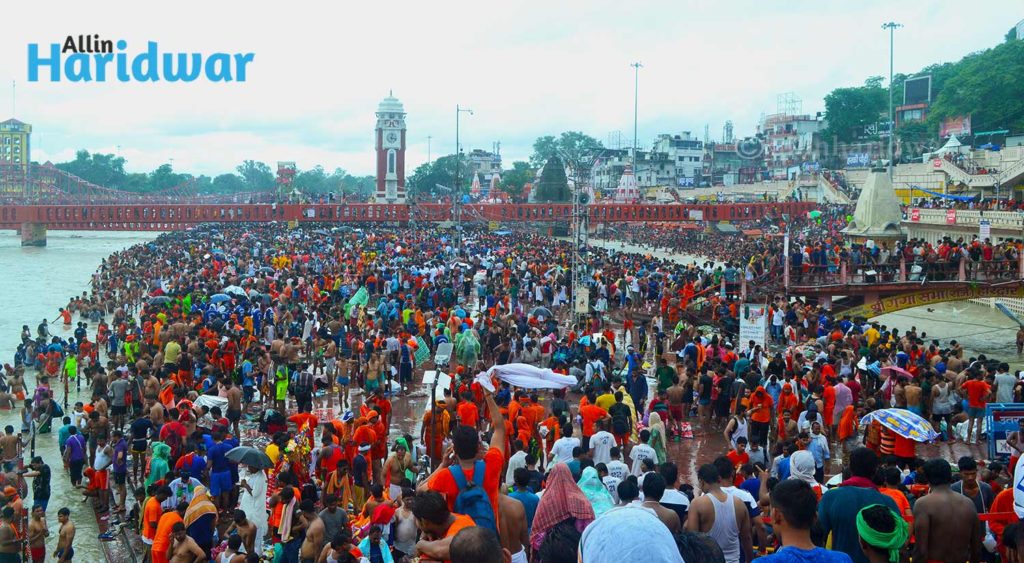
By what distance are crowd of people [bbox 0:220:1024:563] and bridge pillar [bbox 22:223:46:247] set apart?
54278 mm

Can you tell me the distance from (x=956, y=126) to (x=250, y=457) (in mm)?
71604

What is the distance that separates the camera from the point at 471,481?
5285 millimetres

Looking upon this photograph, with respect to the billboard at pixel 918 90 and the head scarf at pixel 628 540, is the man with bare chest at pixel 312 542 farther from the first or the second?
the billboard at pixel 918 90

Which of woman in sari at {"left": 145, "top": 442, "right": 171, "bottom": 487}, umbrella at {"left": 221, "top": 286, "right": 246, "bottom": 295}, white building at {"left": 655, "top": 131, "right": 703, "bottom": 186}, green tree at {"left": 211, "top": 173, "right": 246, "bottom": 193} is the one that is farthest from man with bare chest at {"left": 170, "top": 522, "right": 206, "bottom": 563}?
green tree at {"left": 211, "top": 173, "right": 246, "bottom": 193}

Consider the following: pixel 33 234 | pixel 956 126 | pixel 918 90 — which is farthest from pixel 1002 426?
pixel 918 90

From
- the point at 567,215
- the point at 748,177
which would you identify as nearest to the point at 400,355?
the point at 567,215

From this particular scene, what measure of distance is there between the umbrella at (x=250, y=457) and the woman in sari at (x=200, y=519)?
729 millimetres

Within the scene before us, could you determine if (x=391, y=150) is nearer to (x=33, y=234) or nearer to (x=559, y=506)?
(x=33, y=234)

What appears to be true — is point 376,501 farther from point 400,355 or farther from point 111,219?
point 111,219

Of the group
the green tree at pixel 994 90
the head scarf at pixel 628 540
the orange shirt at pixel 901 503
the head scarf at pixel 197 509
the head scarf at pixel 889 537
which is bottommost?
the head scarf at pixel 197 509

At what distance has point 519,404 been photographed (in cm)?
1093

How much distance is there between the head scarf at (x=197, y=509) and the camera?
798 cm

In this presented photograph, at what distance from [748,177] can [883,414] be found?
306 ft

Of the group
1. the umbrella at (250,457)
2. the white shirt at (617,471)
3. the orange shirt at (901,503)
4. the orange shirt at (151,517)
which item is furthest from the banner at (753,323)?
the orange shirt at (151,517)
